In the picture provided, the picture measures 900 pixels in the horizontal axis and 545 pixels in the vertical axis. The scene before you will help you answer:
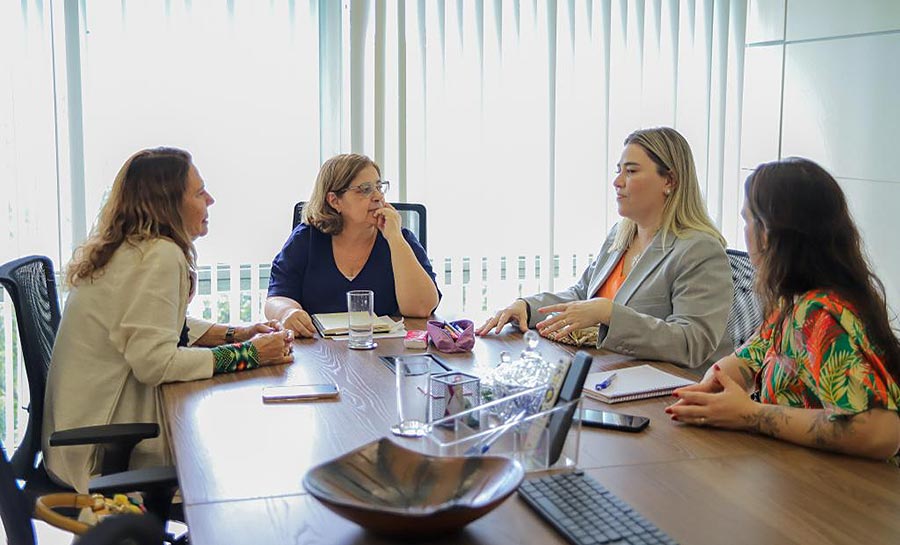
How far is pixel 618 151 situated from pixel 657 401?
7.64 ft

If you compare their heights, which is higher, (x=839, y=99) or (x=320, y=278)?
(x=839, y=99)

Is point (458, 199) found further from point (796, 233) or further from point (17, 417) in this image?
point (796, 233)

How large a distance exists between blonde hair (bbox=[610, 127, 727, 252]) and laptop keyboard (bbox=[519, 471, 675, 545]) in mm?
1441

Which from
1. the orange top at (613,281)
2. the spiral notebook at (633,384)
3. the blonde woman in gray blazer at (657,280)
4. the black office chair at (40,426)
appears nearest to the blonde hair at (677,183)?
the blonde woman in gray blazer at (657,280)

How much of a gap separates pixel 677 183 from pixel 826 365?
1182 mm

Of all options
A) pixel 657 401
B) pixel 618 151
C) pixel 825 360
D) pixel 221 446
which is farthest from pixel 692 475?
pixel 618 151

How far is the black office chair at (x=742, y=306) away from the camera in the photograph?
2943 millimetres

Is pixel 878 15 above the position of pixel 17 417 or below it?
above

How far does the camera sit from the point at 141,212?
2.37 meters

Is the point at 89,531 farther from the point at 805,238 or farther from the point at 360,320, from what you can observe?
the point at 360,320

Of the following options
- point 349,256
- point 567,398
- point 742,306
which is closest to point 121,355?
point 349,256

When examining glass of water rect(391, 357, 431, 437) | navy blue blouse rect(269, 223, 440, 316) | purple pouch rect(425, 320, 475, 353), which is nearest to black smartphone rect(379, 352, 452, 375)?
purple pouch rect(425, 320, 475, 353)

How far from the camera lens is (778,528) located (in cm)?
138

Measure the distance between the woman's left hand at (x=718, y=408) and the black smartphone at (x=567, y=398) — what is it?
0.40 meters
